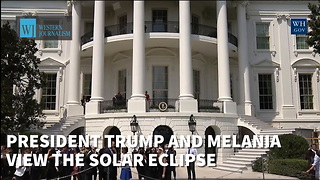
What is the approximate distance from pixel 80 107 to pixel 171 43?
26.2 ft

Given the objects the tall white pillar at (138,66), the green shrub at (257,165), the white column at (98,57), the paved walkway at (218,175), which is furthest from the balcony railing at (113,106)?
the green shrub at (257,165)

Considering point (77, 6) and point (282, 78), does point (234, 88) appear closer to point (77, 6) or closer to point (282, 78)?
point (282, 78)

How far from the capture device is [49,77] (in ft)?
90.0

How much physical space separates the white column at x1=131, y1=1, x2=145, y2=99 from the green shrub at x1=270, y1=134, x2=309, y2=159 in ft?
27.4

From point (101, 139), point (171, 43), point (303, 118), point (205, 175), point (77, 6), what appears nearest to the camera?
point (205, 175)

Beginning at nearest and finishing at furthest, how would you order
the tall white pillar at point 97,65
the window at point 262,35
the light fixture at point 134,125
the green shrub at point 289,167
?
the green shrub at point 289,167, the light fixture at point 134,125, the tall white pillar at point 97,65, the window at point 262,35

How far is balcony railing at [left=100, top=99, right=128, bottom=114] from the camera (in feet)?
69.7

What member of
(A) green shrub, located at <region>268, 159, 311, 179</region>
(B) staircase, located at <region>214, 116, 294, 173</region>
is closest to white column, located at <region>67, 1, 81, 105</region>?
(B) staircase, located at <region>214, 116, 294, 173</region>

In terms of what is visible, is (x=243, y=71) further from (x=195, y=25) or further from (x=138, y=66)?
(x=138, y=66)

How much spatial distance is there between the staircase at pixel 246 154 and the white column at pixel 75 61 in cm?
1139

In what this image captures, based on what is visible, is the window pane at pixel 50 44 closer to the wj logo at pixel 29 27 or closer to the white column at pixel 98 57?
the wj logo at pixel 29 27

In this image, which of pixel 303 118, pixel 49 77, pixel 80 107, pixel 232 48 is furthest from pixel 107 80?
pixel 303 118

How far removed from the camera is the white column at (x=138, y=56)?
20.8 metres

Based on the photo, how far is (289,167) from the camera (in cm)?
1644
